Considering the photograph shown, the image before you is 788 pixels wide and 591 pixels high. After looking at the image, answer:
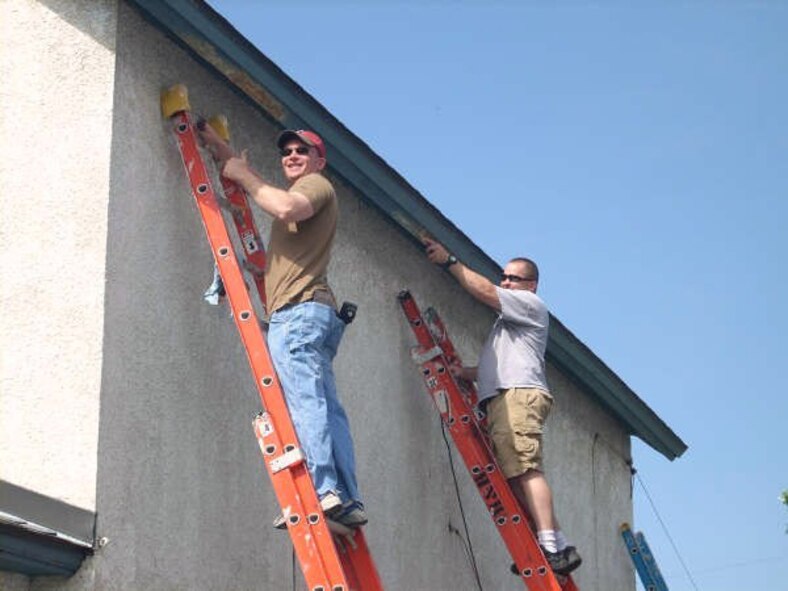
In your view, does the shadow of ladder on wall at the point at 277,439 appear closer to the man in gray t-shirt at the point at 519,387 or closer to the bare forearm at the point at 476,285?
the bare forearm at the point at 476,285

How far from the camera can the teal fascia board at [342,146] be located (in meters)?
7.61

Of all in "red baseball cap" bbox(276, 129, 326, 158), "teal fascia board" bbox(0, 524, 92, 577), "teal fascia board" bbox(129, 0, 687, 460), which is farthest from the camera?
A: "teal fascia board" bbox(129, 0, 687, 460)

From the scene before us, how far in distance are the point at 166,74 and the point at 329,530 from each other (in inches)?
108

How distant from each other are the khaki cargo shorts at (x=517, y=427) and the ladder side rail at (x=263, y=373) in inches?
98.8

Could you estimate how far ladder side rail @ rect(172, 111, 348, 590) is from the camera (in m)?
6.32

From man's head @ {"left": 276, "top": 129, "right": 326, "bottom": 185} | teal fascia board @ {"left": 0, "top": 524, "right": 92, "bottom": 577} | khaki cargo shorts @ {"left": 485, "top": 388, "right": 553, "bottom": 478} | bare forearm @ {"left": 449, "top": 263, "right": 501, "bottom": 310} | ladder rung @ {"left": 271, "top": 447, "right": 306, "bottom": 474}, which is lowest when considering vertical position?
teal fascia board @ {"left": 0, "top": 524, "right": 92, "bottom": 577}

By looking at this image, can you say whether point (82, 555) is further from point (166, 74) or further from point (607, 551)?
point (607, 551)

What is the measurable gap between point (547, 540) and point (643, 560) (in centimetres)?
470

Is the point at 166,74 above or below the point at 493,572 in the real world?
above

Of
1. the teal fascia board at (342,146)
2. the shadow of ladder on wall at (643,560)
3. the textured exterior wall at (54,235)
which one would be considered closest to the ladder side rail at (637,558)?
the shadow of ladder on wall at (643,560)

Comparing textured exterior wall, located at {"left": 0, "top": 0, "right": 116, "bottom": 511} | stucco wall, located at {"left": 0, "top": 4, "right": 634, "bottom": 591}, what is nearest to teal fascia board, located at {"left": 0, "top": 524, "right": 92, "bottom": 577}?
stucco wall, located at {"left": 0, "top": 4, "right": 634, "bottom": 591}

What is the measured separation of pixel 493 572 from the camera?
34.9ft

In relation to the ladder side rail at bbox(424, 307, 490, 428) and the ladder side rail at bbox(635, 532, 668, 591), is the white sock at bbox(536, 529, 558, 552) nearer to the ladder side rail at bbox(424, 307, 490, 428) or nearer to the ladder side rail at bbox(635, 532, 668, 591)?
the ladder side rail at bbox(424, 307, 490, 428)

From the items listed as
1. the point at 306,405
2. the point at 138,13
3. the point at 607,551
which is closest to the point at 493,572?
the point at 607,551
